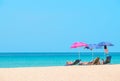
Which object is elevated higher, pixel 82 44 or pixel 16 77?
pixel 82 44

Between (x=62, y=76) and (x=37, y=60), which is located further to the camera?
(x=37, y=60)

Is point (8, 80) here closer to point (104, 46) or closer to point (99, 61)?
point (99, 61)

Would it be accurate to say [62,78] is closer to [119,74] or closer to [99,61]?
[119,74]

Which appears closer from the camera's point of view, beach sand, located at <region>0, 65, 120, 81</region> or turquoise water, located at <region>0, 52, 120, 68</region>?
beach sand, located at <region>0, 65, 120, 81</region>

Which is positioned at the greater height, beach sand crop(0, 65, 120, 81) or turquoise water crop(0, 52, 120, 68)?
turquoise water crop(0, 52, 120, 68)

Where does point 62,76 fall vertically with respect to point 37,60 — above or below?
below

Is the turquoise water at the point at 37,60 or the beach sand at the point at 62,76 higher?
the turquoise water at the point at 37,60

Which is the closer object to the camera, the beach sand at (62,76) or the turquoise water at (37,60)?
the beach sand at (62,76)

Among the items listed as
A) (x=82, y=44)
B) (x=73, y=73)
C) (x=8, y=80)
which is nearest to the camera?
(x=8, y=80)

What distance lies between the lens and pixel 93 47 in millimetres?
20734

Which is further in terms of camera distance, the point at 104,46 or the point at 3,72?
the point at 104,46

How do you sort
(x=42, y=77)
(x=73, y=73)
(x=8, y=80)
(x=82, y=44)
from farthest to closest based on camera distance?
Result: (x=82, y=44), (x=73, y=73), (x=42, y=77), (x=8, y=80)

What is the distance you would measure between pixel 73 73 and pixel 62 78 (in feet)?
4.36

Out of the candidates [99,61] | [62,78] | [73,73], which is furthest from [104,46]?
[62,78]
